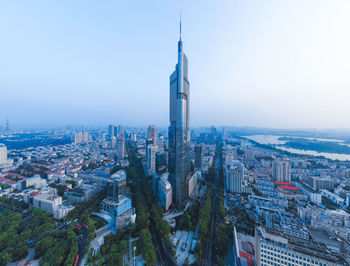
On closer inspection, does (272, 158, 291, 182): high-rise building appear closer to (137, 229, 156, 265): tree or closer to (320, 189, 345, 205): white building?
(320, 189, 345, 205): white building

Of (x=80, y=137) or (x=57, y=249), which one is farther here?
(x=80, y=137)

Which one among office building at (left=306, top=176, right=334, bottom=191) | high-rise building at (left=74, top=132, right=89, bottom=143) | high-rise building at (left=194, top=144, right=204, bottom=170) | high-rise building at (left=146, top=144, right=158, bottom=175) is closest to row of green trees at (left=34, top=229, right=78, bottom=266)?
high-rise building at (left=146, top=144, right=158, bottom=175)

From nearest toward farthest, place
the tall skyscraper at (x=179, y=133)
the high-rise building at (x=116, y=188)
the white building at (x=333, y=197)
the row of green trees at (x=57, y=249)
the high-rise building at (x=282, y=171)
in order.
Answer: the row of green trees at (x=57, y=249), the high-rise building at (x=116, y=188), the tall skyscraper at (x=179, y=133), the white building at (x=333, y=197), the high-rise building at (x=282, y=171)

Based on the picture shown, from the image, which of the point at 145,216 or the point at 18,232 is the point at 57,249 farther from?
the point at 145,216

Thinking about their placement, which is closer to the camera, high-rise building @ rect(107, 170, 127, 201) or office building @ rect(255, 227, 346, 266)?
office building @ rect(255, 227, 346, 266)

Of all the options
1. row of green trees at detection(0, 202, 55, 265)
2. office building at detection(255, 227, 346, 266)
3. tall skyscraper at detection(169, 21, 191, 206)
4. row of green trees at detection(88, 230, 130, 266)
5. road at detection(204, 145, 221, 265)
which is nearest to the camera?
office building at detection(255, 227, 346, 266)

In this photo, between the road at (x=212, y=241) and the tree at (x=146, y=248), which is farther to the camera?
the road at (x=212, y=241)

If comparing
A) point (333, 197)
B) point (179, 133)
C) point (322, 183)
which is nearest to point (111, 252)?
point (179, 133)

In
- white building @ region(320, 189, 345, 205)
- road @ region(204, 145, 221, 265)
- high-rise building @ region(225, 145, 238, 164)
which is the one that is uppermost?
high-rise building @ region(225, 145, 238, 164)

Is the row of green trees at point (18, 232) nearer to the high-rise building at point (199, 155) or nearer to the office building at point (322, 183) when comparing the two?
the high-rise building at point (199, 155)

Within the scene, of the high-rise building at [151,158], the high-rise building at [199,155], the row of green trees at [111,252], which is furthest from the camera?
the high-rise building at [199,155]

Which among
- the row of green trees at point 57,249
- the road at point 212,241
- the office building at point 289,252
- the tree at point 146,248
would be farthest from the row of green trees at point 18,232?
the office building at point 289,252
